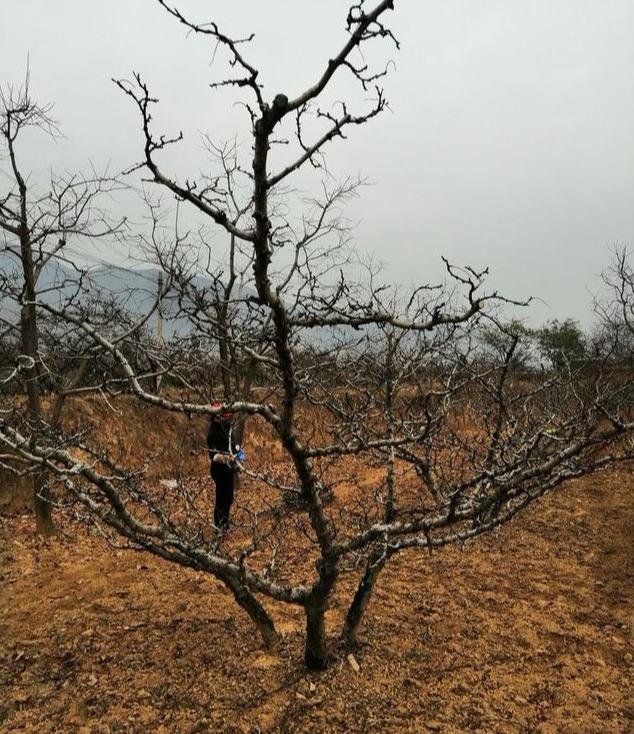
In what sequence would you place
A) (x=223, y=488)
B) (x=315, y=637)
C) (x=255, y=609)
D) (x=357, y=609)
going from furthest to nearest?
(x=223, y=488), (x=357, y=609), (x=255, y=609), (x=315, y=637)

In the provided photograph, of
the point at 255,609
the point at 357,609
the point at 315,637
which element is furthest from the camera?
the point at 357,609

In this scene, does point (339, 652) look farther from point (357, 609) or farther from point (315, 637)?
point (315, 637)

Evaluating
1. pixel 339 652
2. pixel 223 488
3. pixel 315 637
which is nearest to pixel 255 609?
pixel 315 637

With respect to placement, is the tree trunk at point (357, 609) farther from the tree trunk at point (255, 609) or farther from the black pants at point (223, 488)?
the black pants at point (223, 488)

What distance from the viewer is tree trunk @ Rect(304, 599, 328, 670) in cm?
333

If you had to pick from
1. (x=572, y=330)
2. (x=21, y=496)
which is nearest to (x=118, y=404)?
(x=21, y=496)

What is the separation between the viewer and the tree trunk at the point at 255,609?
3.47 metres

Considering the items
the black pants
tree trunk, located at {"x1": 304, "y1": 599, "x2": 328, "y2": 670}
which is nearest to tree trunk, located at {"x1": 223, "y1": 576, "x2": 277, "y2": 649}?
tree trunk, located at {"x1": 304, "y1": 599, "x2": 328, "y2": 670}

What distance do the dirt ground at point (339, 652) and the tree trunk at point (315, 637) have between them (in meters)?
0.09

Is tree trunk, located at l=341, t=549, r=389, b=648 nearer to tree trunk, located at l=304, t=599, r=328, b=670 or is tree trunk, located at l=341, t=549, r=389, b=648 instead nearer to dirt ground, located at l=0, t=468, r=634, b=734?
dirt ground, located at l=0, t=468, r=634, b=734

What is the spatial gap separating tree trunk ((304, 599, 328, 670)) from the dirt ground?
88 millimetres

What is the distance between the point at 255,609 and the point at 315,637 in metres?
0.44

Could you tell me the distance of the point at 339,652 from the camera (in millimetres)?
3734

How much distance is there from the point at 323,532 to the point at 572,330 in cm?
2739
